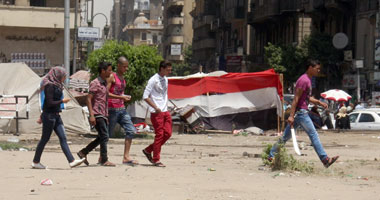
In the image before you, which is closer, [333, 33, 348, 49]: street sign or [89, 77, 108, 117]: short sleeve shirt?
[89, 77, 108, 117]: short sleeve shirt

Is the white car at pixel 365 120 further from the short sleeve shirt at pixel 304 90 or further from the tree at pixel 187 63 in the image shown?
the tree at pixel 187 63

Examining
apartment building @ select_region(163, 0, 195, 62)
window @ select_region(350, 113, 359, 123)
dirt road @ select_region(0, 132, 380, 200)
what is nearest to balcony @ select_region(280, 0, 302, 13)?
window @ select_region(350, 113, 359, 123)

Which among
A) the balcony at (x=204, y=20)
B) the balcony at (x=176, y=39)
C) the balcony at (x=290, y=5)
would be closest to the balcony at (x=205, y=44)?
the balcony at (x=204, y=20)

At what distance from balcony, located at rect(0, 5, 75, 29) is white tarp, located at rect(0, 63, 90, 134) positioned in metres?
21.6

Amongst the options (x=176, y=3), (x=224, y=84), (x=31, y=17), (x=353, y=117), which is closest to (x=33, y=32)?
(x=31, y=17)

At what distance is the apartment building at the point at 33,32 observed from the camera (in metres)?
50.0

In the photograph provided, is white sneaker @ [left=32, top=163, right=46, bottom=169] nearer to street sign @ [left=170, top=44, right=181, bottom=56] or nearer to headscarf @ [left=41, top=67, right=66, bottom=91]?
headscarf @ [left=41, top=67, right=66, bottom=91]

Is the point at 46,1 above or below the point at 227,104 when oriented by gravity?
above

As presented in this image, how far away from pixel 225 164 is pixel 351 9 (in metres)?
40.9

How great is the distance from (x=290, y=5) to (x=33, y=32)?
21345mm

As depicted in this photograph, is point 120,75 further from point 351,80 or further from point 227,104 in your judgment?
point 351,80

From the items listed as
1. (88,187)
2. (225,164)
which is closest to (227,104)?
(225,164)

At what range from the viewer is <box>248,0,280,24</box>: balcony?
223 ft

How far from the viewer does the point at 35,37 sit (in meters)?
51.4
